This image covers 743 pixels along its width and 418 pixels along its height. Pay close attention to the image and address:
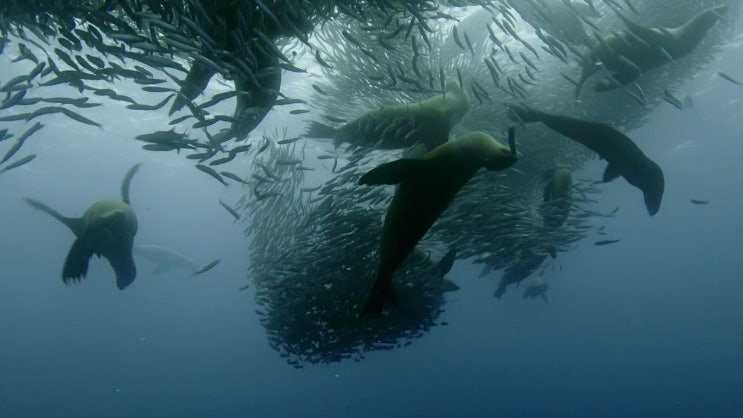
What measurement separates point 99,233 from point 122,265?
102 centimetres

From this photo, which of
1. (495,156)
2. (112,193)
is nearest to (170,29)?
(495,156)

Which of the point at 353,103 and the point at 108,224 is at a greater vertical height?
the point at 108,224

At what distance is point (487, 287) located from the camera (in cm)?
5044

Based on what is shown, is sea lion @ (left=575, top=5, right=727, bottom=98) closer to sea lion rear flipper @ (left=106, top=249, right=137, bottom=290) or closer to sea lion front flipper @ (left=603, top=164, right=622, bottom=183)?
sea lion front flipper @ (left=603, top=164, right=622, bottom=183)

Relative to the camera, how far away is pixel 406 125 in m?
5.84

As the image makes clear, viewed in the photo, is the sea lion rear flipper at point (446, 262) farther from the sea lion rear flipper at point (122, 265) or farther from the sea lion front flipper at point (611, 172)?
the sea lion rear flipper at point (122, 265)

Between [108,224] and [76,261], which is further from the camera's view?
[76,261]

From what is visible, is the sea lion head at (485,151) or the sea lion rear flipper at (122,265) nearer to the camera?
the sea lion head at (485,151)

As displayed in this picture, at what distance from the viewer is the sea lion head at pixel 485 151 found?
13.5 ft

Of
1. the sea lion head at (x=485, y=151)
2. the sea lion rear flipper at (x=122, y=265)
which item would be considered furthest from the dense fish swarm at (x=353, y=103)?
the sea lion rear flipper at (x=122, y=265)

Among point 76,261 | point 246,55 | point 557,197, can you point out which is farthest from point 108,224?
point 557,197

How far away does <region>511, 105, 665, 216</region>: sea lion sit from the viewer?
5.26 meters

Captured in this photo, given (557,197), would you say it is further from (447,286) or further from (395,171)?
(395,171)

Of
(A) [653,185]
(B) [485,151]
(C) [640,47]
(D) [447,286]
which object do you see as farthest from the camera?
(D) [447,286]
